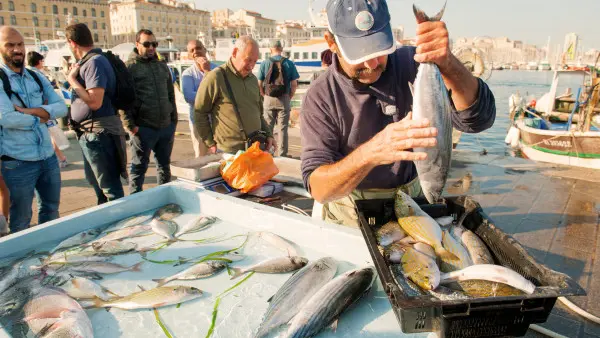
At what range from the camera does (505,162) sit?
9562 mm

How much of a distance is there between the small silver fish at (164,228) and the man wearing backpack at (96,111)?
6.66ft

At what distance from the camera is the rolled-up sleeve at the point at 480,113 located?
1.88 meters

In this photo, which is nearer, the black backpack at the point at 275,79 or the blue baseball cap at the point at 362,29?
the blue baseball cap at the point at 362,29

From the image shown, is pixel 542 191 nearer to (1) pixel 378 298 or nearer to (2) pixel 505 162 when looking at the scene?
(2) pixel 505 162

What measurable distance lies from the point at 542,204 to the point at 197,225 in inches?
237

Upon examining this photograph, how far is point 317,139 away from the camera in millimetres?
2158

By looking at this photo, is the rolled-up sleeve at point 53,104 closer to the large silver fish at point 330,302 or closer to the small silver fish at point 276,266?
the small silver fish at point 276,266

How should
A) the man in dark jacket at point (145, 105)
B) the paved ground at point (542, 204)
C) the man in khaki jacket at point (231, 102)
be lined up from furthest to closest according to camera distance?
1. the man in dark jacket at point (145, 105)
2. the man in khaki jacket at point (231, 102)
3. the paved ground at point (542, 204)

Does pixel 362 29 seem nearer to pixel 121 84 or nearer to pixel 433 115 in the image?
pixel 433 115

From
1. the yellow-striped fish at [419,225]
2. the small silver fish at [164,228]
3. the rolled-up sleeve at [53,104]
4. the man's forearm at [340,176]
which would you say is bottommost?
the small silver fish at [164,228]

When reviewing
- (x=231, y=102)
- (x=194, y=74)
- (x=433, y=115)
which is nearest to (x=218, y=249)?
(x=433, y=115)

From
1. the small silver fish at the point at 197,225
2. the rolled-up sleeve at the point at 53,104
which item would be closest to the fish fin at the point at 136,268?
the small silver fish at the point at 197,225

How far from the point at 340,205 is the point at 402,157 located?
3.62ft

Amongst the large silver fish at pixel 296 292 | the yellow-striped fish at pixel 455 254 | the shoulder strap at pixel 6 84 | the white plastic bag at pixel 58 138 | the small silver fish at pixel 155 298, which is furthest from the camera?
the white plastic bag at pixel 58 138
